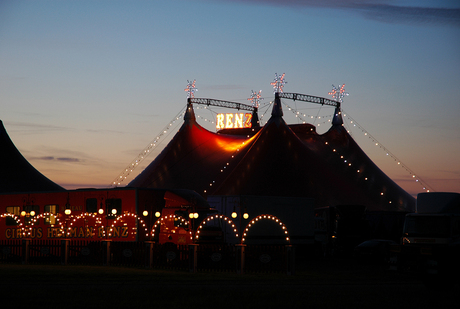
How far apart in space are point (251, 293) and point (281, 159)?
2409cm

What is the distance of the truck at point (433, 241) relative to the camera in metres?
15.5

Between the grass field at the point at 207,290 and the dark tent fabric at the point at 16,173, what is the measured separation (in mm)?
17363

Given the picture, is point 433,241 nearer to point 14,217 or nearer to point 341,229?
point 341,229

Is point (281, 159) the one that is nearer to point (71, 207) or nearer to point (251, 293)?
A: point (71, 207)

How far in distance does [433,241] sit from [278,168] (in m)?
20.6

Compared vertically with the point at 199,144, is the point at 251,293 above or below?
below

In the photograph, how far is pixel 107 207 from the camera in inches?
992

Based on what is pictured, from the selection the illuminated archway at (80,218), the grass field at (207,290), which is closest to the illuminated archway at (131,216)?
the illuminated archway at (80,218)

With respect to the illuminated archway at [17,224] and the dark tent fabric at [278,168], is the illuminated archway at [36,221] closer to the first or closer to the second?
the illuminated archway at [17,224]

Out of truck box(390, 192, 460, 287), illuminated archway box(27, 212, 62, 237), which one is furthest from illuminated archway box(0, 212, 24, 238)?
truck box(390, 192, 460, 287)

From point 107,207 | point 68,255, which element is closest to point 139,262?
point 68,255

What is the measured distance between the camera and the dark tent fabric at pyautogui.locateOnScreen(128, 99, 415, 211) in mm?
36188

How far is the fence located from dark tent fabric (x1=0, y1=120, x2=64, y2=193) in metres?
11.3

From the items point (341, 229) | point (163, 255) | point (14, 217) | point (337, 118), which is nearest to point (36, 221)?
point (14, 217)
